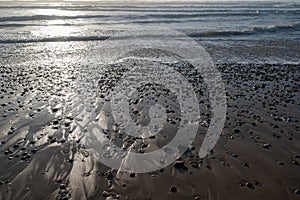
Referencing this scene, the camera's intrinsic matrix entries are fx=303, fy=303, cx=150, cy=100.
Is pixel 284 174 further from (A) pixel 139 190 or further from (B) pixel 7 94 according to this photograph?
(B) pixel 7 94

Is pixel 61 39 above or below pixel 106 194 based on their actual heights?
above

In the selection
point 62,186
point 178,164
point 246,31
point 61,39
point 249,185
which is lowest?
point 249,185

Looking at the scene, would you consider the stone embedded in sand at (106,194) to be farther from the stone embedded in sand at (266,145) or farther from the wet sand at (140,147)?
the stone embedded in sand at (266,145)

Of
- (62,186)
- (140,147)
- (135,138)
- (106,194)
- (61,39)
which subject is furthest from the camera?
(61,39)

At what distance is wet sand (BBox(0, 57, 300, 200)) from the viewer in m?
5.68

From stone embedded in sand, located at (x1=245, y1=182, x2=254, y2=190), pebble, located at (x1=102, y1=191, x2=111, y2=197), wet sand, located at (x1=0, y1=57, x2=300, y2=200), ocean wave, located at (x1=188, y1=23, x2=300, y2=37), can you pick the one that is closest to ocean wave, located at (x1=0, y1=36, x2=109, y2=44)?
ocean wave, located at (x1=188, y1=23, x2=300, y2=37)

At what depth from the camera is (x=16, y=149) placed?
7.03 m

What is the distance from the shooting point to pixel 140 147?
23.8ft

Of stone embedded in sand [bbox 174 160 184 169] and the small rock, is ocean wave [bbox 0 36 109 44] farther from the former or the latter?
the small rock

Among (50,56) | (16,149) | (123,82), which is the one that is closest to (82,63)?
(50,56)

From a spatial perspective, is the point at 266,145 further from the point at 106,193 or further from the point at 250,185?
the point at 106,193

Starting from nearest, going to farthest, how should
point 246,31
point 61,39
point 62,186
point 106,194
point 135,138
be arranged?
1. point 106,194
2. point 62,186
3. point 135,138
4. point 61,39
5. point 246,31

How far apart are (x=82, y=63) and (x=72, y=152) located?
10240 millimetres

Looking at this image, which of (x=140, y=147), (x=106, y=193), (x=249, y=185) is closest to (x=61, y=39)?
(x=140, y=147)
